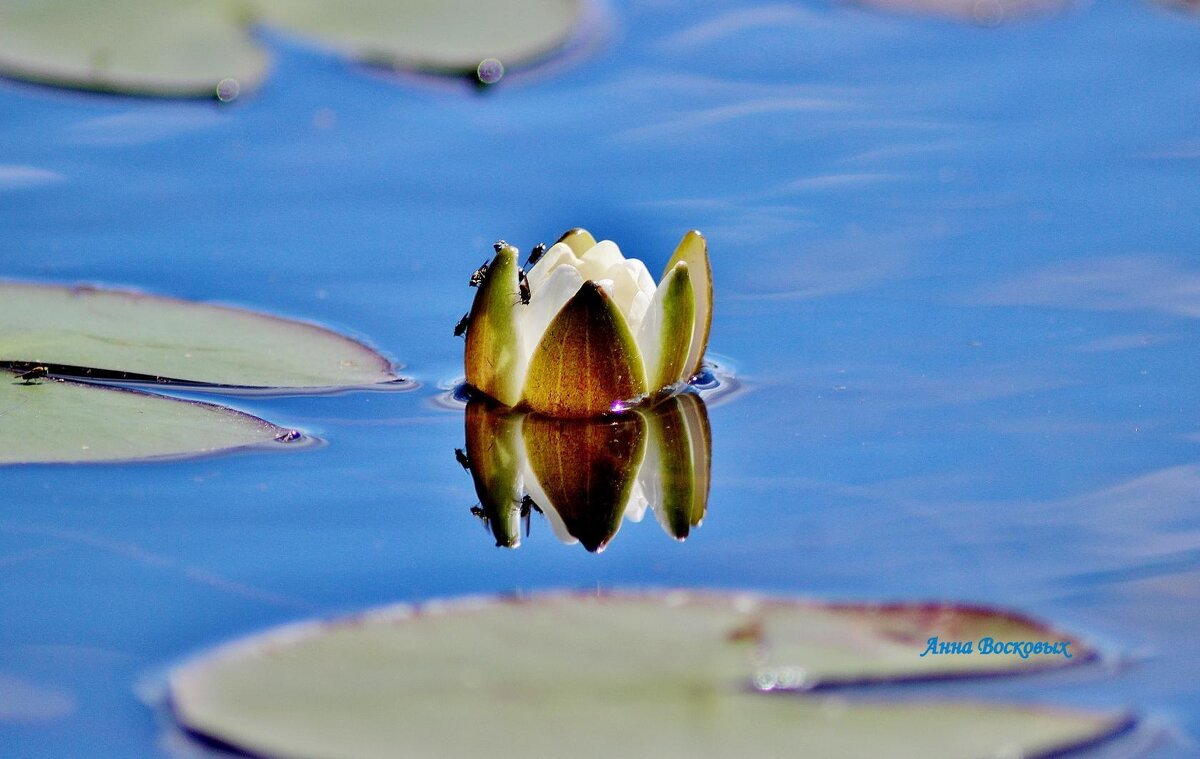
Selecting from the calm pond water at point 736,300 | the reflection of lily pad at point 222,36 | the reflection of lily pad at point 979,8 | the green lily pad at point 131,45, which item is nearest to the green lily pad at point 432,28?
the reflection of lily pad at point 222,36

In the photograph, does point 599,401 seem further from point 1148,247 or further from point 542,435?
point 1148,247

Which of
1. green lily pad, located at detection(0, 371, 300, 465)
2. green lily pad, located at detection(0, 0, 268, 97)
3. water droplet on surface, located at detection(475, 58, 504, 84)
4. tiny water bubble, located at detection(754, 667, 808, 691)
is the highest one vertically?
green lily pad, located at detection(0, 0, 268, 97)

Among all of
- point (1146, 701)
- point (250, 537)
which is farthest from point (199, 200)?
point (1146, 701)

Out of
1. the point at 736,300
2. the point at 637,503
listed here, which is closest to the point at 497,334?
the point at 637,503

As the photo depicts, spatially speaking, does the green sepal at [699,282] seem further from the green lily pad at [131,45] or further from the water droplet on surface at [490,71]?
the green lily pad at [131,45]

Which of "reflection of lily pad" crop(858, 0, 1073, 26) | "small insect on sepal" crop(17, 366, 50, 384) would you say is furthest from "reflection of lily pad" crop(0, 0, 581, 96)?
"small insect on sepal" crop(17, 366, 50, 384)

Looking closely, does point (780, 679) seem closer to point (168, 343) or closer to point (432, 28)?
point (168, 343)

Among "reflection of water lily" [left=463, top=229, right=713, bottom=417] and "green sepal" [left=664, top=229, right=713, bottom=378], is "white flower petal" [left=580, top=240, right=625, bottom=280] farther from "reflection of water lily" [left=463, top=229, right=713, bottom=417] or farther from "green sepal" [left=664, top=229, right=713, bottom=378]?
"green sepal" [left=664, top=229, right=713, bottom=378]
